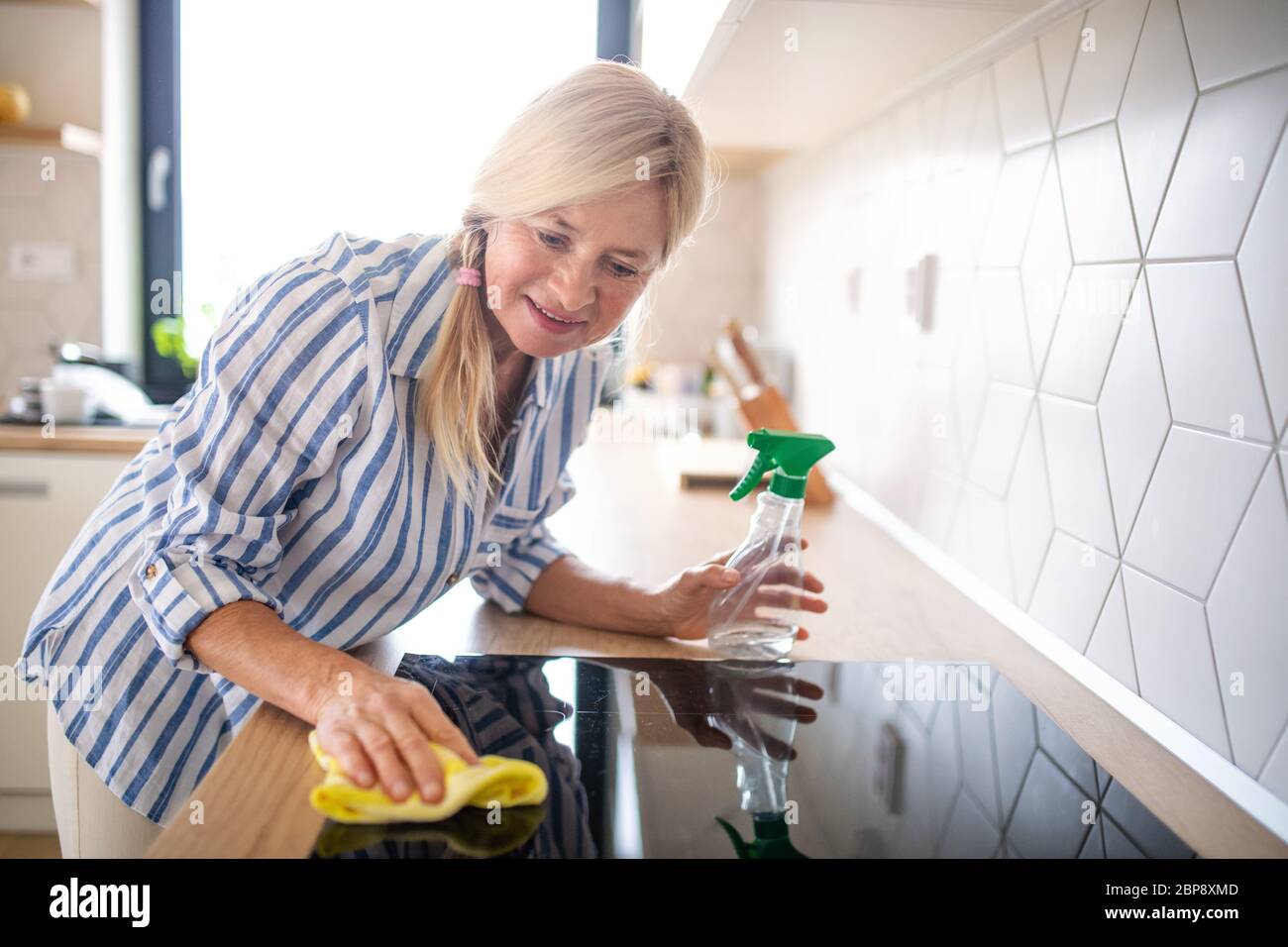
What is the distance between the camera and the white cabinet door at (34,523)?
6.21ft

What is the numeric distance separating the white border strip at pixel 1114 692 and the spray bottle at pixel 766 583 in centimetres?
25

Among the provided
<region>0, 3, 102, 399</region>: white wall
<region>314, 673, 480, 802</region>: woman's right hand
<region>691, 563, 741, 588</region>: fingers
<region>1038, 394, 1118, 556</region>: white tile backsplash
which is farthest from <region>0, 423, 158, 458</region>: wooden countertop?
<region>1038, 394, 1118, 556</region>: white tile backsplash

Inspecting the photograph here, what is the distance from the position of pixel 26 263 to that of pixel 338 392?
2219 millimetres

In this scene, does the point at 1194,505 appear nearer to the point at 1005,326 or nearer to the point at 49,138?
the point at 1005,326

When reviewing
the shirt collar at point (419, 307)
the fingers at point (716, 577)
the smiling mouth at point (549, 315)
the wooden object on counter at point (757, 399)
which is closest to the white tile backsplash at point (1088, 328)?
the fingers at point (716, 577)

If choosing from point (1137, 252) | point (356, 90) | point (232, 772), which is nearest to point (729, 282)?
point (356, 90)

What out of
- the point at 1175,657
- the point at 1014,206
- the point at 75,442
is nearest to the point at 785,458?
the point at 1175,657

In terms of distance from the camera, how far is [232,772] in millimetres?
→ 661

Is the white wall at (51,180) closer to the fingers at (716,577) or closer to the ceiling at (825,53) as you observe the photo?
the ceiling at (825,53)

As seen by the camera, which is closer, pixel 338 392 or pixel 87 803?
pixel 338 392

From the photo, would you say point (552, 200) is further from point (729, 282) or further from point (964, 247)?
point (729, 282)

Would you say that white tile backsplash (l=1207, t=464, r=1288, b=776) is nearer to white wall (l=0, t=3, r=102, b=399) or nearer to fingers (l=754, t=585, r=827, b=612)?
fingers (l=754, t=585, r=827, b=612)

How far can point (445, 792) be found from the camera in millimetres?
601

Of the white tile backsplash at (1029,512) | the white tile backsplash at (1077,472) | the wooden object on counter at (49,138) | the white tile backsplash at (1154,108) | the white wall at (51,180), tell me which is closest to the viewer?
the white tile backsplash at (1154,108)
